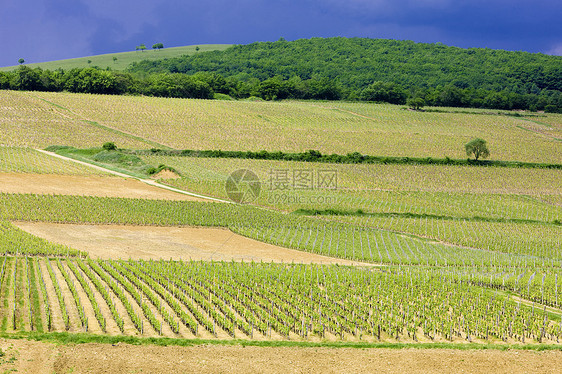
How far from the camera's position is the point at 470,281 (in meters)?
34.7

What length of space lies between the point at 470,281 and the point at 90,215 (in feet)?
102

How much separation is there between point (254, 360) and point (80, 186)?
43.1 m

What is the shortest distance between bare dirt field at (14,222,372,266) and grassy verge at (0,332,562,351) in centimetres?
1469

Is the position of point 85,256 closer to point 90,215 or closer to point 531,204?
point 90,215

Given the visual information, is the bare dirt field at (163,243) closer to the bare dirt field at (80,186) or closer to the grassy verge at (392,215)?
the grassy verge at (392,215)

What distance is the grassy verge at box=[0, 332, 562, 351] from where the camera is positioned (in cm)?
2261

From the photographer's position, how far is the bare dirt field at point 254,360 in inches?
819

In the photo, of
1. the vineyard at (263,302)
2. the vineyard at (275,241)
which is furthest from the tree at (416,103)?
the vineyard at (263,302)

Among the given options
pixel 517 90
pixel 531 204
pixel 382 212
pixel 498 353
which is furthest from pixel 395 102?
pixel 498 353

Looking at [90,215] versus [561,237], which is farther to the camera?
[561,237]

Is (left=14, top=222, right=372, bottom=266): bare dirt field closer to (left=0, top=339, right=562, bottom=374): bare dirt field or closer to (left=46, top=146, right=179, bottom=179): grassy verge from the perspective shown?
(left=0, top=339, right=562, bottom=374): bare dirt field

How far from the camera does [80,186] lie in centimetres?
5947

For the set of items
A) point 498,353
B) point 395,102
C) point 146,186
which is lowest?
point 498,353

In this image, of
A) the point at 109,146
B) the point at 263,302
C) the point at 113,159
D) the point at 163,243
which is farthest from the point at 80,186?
the point at 263,302
